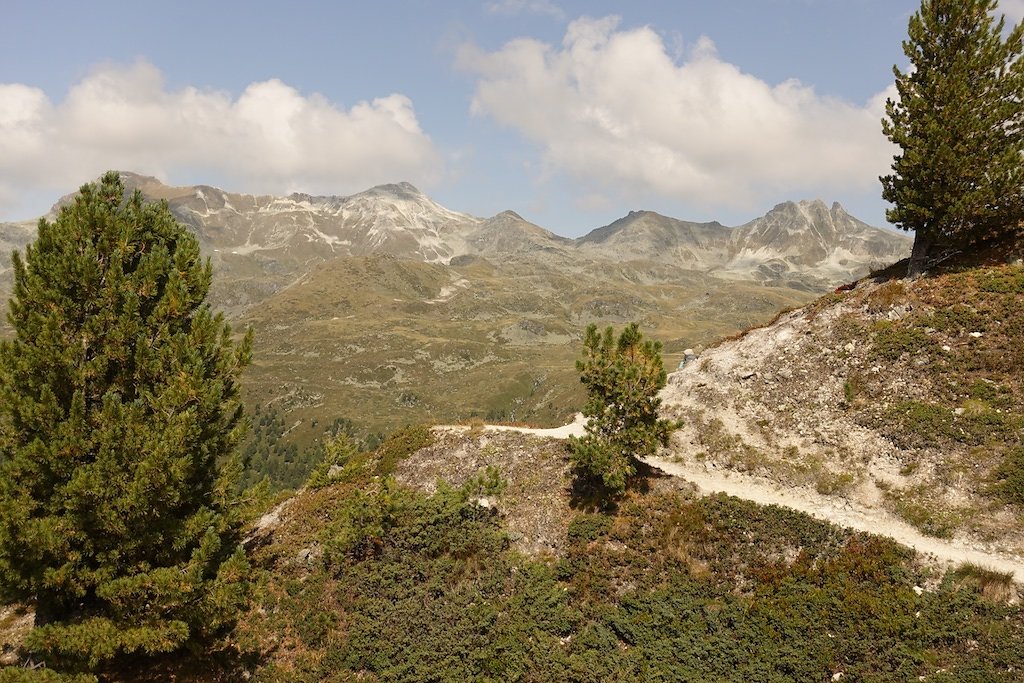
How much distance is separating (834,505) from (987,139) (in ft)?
95.0

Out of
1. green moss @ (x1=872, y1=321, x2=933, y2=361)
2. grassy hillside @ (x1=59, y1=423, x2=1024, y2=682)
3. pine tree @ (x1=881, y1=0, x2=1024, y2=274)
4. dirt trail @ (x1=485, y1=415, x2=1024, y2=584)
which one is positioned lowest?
grassy hillside @ (x1=59, y1=423, x2=1024, y2=682)

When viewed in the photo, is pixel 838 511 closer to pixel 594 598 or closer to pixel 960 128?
pixel 594 598

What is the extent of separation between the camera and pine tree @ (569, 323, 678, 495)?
31031 mm

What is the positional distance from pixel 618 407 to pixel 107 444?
24.6m

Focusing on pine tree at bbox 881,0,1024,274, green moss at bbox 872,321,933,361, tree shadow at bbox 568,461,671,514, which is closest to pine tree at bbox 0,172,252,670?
tree shadow at bbox 568,461,671,514

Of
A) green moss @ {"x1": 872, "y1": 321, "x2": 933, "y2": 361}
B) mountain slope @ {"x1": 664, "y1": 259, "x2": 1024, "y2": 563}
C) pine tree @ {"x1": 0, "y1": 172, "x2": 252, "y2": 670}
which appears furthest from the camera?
green moss @ {"x1": 872, "y1": 321, "x2": 933, "y2": 361}

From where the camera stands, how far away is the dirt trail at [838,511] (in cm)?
2338

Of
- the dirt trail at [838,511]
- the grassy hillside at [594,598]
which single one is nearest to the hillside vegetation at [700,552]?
the grassy hillside at [594,598]

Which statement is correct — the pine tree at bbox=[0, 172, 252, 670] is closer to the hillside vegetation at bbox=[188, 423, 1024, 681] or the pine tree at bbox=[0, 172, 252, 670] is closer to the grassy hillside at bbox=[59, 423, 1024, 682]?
the hillside vegetation at bbox=[188, 423, 1024, 681]

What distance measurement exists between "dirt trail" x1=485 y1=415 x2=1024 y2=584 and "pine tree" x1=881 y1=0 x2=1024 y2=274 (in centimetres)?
2348

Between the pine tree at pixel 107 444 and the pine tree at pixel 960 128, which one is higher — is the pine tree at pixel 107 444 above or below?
below

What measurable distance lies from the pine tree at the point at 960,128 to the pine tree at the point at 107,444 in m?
46.8

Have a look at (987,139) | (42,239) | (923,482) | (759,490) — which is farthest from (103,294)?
(987,139)

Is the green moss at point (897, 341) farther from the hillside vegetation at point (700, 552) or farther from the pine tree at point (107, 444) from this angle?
the pine tree at point (107, 444)
